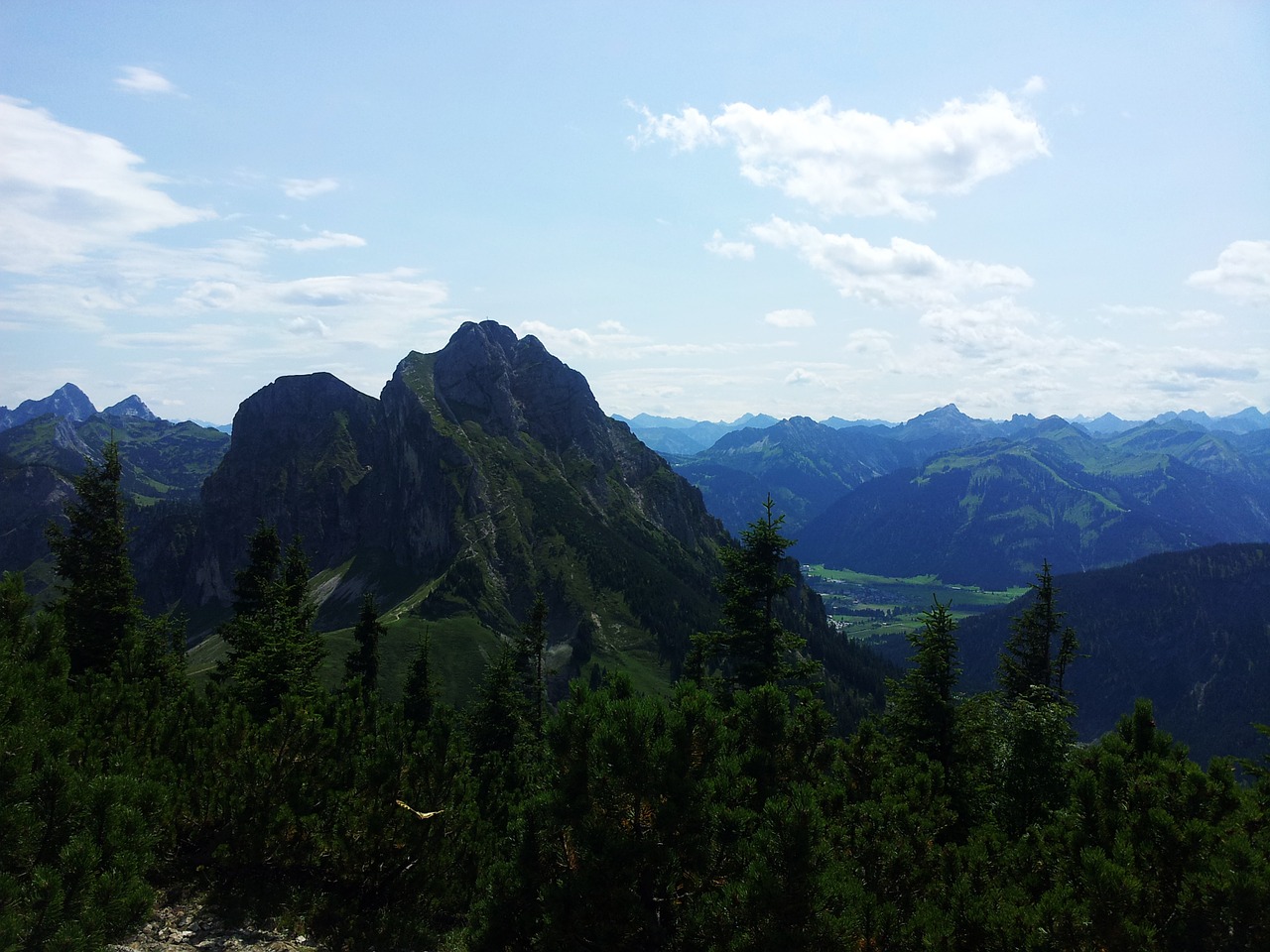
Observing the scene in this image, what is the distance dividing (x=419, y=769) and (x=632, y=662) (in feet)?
559

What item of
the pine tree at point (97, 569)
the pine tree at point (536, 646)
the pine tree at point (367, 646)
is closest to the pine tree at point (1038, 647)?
the pine tree at point (536, 646)

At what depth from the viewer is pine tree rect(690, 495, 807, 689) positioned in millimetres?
30625

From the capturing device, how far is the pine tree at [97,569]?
3369 cm

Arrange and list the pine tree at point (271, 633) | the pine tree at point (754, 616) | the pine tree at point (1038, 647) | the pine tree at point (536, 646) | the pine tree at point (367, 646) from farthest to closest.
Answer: the pine tree at point (536, 646) < the pine tree at point (367, 646) < the pine tree at point (1038, 647) < the pine tree at point (754, 616) < the pine tree at point (271, 633)

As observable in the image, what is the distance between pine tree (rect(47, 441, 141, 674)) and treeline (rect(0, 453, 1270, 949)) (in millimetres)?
14358

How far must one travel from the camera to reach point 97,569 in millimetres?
37031

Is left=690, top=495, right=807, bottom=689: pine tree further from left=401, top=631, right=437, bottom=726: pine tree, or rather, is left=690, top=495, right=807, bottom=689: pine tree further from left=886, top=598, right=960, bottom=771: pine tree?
left=401, top=631, right=437, bottom=726: pine tree

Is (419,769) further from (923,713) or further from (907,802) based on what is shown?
(923,713)

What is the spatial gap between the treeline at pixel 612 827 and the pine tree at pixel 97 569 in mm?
14358

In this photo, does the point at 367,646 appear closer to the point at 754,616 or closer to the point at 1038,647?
the point at 754,616

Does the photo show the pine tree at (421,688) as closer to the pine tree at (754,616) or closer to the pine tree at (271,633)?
the pine tree at (271,633)

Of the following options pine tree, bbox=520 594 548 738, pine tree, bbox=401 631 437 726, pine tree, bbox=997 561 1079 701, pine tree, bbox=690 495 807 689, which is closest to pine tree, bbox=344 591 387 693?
pine tree, bbox=401 631 437 726

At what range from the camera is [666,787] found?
11.0 m

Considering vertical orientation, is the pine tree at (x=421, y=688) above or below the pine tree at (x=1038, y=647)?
below
